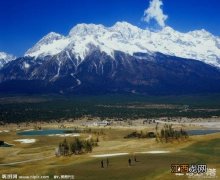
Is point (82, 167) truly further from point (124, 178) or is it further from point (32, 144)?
point (32, 144)

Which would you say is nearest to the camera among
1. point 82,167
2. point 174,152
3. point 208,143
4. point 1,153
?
point 82,167

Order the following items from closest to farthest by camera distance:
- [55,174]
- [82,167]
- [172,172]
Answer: [172,172]
[55,174]
[82,167]

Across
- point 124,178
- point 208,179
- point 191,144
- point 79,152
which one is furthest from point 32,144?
point 208,179

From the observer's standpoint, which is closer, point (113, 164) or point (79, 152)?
point (113, 164)

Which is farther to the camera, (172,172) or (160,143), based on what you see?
(160,143)

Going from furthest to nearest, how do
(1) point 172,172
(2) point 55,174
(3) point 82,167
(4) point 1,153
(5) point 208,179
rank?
(4) point 1,153 < (3) point 82,167 < (2) point 55,174 < (1) point 172,172 < (5) point 208,179

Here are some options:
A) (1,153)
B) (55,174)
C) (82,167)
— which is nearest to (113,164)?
(82,167)

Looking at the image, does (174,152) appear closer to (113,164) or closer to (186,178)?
(113,164)

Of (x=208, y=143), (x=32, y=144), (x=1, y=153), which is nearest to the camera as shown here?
(x=208, y=143)
